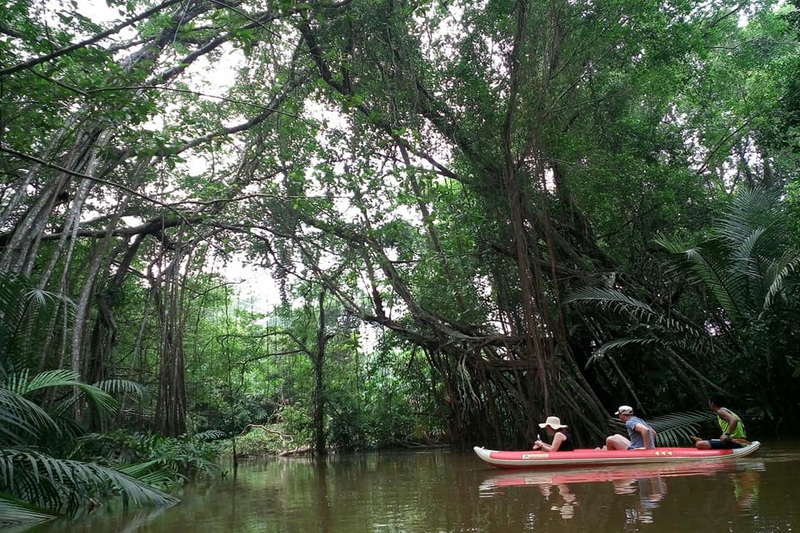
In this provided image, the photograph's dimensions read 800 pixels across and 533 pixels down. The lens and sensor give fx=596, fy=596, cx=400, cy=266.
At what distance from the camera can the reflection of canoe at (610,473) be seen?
4688mm

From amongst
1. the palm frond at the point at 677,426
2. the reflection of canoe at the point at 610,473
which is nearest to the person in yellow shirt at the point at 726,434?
the reflection of canoe at the point at 610,473

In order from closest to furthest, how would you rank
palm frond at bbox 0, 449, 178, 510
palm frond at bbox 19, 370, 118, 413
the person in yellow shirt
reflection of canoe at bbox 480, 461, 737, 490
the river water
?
the river water < palm frond at bbox 0, 449, 178, 510 < palm frond at bbox 19, 370, 118, 413 < reflection of canoe at bbox 480, 461, 737, 490 < the person in yellow shirt

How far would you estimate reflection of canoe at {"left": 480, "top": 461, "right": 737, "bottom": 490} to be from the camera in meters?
4.69

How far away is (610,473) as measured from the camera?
200 inches

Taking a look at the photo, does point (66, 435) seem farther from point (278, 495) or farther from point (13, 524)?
point (278, 495)

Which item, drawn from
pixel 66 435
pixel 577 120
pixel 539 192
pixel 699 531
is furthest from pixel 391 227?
pixel 699 531

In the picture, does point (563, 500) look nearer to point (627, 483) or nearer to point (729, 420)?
point (627, 483)

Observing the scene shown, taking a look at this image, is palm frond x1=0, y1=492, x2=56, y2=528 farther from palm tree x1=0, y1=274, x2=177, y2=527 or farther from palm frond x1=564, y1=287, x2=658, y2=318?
palm frond x1=564, y1=287, x2=658, y2=318

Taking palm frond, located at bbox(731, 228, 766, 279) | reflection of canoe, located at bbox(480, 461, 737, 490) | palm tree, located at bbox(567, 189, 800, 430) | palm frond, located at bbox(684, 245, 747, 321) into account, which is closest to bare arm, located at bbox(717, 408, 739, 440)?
reflection of canoe, located at bbox(480, 461, 737, 490)

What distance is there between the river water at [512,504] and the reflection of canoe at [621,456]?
0.45ft

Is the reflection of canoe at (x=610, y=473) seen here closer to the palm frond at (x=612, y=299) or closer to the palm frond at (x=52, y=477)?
the palm frond at (x=612, y=299)

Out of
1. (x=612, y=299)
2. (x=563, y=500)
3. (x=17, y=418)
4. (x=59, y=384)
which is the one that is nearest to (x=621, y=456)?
(x=612, y=299)

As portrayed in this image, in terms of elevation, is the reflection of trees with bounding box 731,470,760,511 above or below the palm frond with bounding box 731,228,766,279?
below

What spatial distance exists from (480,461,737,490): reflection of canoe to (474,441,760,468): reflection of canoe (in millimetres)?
58
